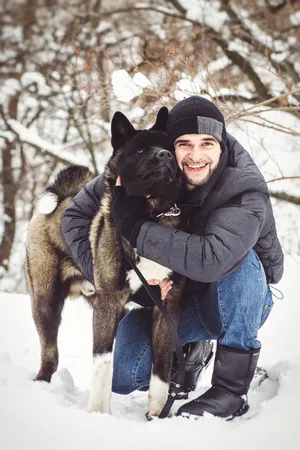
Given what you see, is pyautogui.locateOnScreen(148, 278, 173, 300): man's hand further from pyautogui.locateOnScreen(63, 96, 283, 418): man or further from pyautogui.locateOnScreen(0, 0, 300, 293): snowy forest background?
pyautogui.locateOnScreen(0, 0, 300, 293): snowy forest background

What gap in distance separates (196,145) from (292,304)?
92.2 inches

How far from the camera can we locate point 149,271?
2.37 meters

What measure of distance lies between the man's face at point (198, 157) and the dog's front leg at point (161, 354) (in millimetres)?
558

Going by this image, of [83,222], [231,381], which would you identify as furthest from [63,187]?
[231,381]

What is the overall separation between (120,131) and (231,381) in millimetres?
1330

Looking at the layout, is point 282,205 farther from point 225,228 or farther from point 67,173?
point 225,228

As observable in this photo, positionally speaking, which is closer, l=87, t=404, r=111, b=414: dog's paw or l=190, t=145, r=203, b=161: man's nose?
l=87, t=404, r=111, b=414: dog's paw

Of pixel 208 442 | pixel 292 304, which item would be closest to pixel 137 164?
pixel 208 442

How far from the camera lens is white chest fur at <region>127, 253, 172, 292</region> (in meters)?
2.36

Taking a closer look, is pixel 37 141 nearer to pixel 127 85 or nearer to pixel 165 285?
pixel 127 85

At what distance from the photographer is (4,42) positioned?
10.2 meters

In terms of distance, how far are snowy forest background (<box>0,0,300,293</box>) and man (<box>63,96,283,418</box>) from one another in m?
1.61

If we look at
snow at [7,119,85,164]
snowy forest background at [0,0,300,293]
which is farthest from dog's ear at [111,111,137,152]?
snow at [7,119,85,164]

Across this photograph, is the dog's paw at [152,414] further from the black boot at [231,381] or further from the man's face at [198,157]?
the man's face at [198,157]
